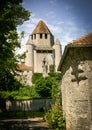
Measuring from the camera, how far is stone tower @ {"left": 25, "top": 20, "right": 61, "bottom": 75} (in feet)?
292

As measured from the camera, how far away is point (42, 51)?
302 feet

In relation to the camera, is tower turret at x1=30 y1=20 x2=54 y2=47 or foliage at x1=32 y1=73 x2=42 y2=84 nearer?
foliage at x1=32 y1=73 x2=42 y2=84

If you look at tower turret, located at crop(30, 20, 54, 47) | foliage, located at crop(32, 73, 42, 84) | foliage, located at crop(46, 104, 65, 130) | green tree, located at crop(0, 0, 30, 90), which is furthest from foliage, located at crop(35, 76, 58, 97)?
tower turret, located at crop(30, 20, 54, 47)

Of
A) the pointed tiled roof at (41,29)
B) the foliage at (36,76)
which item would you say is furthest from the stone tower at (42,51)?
the foliage at (36,76)

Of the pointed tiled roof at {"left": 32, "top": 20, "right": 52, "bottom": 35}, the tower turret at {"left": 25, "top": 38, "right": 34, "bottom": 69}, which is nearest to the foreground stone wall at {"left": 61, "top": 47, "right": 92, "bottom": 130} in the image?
the tower turret at {"left": 25, "top": 38, "right": 34, "bottom": 69}

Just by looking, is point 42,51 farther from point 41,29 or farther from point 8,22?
point 8,22

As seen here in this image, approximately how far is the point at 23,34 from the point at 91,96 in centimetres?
1224

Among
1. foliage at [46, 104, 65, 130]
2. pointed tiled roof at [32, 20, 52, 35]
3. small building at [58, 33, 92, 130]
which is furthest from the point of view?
pointed tiled roof at [32, 20, 52, 35]

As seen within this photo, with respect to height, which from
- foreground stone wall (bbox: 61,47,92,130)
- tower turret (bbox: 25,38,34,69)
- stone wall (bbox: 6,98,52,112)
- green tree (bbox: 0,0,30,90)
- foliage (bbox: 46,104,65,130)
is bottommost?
stone wall (bbox: 6,98,52,112)

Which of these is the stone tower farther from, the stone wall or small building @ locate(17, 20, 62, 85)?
the stone wall

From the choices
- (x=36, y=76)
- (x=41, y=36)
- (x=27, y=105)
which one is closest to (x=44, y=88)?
(x=27, y=105)

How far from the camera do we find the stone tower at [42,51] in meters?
89.0

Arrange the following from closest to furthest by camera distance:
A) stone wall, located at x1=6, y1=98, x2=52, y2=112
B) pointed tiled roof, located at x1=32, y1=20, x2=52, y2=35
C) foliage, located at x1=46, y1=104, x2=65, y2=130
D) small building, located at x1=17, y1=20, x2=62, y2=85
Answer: foliage, located at x1=46, y1=104, x2=65, y2=130 → stone wall, located at x1=6, y1=98, x2=52, y2=112 → small building, located at x1=17, y1=20, x2=62, y2=85 → pointed tiled roof, located at x1=32, y1=20, x2=52, y2=35

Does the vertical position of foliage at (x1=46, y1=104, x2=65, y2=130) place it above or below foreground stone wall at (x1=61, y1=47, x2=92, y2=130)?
below
